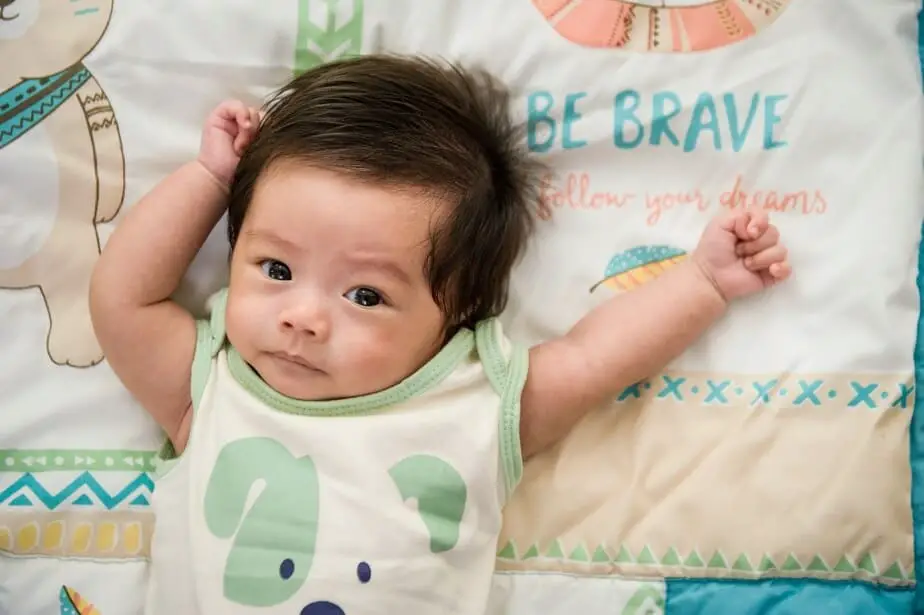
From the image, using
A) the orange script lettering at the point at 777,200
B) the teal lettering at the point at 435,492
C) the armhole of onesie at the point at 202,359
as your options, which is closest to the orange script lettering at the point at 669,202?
the orange script lettering at the point at 777,200

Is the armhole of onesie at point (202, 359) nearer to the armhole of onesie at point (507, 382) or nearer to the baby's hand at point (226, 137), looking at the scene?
the baby's hand at point (226, 137)

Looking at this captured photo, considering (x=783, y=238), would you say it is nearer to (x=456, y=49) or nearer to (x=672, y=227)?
(x=672, y=227)

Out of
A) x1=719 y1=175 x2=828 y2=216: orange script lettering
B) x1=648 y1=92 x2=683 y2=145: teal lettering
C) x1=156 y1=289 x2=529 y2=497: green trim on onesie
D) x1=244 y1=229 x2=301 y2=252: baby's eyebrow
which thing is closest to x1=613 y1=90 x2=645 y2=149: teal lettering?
x1=648 y1=92 x2=683 y2=145: teal lettering

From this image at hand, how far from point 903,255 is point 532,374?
42 cm

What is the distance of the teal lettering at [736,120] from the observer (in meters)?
1.01

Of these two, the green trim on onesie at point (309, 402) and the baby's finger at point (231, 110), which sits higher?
the baby's finger at point (231, 110)

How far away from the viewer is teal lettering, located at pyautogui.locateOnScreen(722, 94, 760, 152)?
1.01m

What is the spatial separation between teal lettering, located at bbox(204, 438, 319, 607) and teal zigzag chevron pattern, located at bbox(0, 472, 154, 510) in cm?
12

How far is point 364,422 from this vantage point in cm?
90

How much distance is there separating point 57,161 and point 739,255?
75cm

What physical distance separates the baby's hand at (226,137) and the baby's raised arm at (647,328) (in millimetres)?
377

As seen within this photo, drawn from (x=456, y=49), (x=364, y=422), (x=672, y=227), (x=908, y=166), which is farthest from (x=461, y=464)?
(x=908, y=166)

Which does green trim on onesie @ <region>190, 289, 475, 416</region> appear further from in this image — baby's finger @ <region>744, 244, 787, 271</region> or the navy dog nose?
baby's finger @ <region>744, 244, 787, 271</region>

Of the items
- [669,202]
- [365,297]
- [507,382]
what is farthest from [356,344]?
[669,202]
